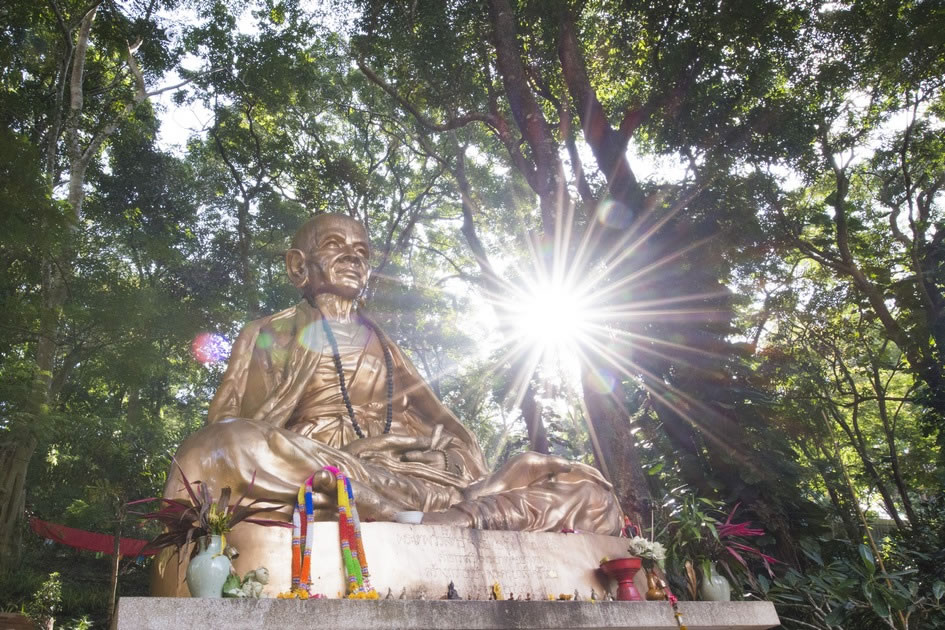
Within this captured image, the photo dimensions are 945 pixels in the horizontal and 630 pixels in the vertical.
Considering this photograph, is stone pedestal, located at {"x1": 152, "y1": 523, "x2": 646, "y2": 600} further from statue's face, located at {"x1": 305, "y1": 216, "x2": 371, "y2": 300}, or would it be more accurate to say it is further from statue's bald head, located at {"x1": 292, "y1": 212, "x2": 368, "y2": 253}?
statue's bald head, located at {"x1": 292, "y1": 212, "x2": 368, "y2": 253}

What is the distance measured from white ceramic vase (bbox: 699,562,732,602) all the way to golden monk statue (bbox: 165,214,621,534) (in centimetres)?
63

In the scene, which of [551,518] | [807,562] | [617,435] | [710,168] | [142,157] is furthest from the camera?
[142,157]

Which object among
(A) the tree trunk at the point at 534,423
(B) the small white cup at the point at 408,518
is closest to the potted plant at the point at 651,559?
(B) the small white cup at the point at 408,518

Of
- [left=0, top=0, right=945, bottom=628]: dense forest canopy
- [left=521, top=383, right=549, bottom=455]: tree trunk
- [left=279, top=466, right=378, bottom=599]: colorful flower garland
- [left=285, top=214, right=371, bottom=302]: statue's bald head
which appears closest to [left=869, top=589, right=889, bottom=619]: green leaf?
[left=0, top=0, right=945, bottom=628]: dense forest canopy

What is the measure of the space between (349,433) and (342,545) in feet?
4.84

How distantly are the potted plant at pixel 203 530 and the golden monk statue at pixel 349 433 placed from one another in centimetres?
37

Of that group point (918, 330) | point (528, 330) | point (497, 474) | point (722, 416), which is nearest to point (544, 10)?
point (528, 330)

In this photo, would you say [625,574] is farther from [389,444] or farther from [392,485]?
[389,444]

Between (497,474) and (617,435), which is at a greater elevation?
(617,435)

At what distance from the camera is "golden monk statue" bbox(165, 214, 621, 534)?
3.81 m

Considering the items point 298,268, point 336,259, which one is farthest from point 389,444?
point 298,268

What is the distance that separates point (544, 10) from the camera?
10367 millimetres

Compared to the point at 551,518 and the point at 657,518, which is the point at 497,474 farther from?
the point at 657,518

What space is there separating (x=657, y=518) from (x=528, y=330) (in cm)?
581
